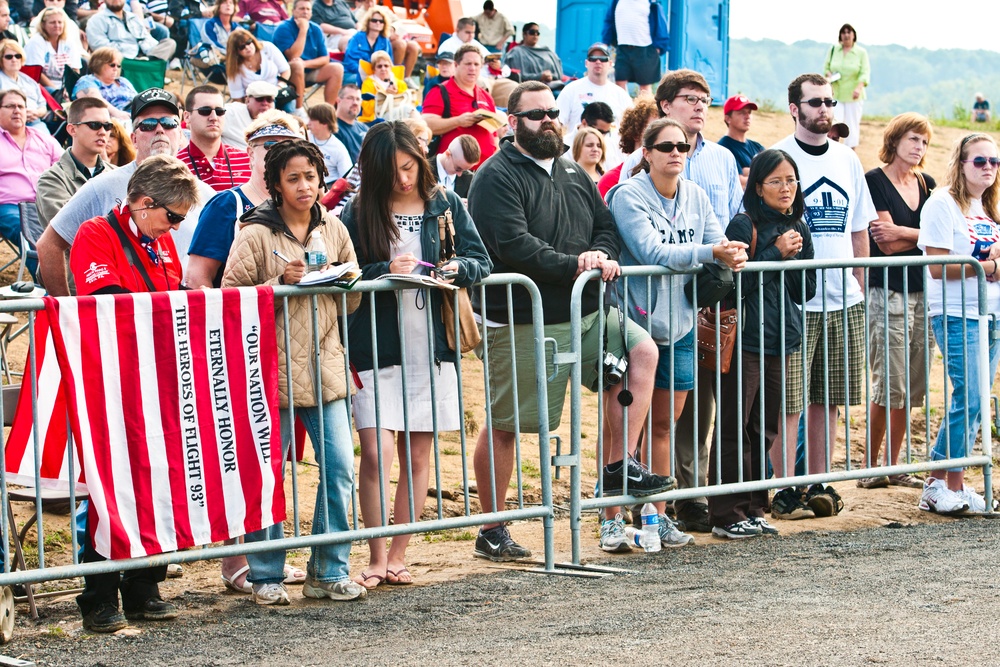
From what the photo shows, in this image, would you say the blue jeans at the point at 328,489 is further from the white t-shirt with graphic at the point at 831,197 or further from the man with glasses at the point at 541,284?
the white t-shirt with graphic at the point at 831,197

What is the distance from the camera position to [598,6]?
2148cm

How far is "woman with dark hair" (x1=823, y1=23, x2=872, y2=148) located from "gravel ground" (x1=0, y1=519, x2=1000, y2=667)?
13.4 metres

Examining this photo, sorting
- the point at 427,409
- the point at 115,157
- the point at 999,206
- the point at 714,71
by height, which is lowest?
the point at 427,409

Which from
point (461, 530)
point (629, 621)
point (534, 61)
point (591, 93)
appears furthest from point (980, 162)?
point (534, 61)

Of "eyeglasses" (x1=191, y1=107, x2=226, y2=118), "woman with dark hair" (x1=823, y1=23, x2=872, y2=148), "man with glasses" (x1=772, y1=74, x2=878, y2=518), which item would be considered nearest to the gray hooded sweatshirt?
"man with glasses" (x1=772, y1=74, x2=878, y2=518)

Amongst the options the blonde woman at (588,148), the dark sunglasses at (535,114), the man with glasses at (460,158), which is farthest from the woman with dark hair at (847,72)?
the dark sunglasses at (535,114)

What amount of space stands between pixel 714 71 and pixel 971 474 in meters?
13.0

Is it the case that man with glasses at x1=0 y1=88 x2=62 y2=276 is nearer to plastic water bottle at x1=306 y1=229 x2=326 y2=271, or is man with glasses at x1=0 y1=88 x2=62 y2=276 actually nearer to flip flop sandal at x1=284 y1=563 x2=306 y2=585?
flip flop sandal at x1=284 y1=563 x2=306 y2=585

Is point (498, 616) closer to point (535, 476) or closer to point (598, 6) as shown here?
point (535, 476)

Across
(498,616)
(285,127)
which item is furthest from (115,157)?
(498,616)

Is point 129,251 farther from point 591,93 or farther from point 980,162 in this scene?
point 591,93

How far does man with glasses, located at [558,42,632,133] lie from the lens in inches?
532

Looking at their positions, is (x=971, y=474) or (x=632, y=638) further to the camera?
(x=971, y=474)

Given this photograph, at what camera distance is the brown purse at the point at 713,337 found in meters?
7.04
